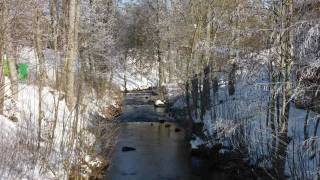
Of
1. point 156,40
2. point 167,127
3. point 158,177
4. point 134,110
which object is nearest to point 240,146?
point 158,177

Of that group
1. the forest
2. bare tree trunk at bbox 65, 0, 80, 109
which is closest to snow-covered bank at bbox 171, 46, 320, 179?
the forest

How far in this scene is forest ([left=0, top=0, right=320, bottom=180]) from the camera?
1050 cm

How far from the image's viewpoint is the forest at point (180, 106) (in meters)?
10.5

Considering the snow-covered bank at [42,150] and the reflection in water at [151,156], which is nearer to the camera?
the snow-covered bank at [42,150]

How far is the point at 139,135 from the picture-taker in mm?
23328

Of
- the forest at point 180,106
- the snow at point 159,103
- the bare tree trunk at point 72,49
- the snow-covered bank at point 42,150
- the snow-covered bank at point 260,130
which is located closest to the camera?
the snow-covered bank at point 42,150

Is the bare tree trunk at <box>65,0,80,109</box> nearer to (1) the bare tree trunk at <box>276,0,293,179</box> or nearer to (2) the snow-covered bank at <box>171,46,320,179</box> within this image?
(2) the snow-covered bank at <box>171,46,320,179</box>

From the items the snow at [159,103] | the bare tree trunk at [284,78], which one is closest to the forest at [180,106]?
the bare tree trunk at [284,78]

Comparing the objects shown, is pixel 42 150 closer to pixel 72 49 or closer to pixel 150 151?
pixel 72 49

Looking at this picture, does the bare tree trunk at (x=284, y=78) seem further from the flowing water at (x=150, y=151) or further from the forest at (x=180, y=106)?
the flowing water at (x=150, y=151)

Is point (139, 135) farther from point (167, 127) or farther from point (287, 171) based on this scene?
point (287, 171)

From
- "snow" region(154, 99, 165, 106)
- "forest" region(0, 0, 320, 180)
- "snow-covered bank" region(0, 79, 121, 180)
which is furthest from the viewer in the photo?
"snow" region(154, 99, 165, 106)

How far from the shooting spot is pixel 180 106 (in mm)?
30875

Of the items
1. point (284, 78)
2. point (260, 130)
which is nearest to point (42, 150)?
point (260, 130)
